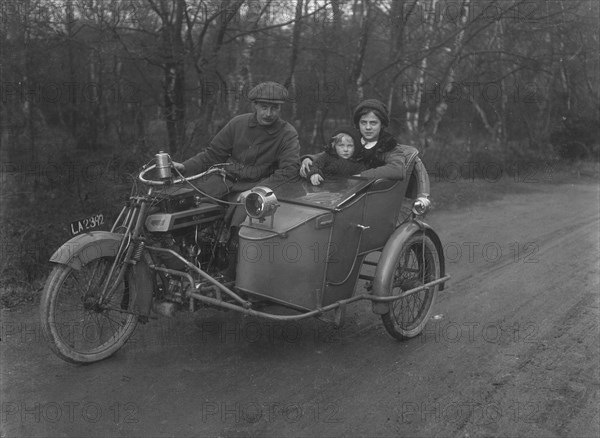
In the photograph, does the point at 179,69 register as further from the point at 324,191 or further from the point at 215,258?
the point at 324,191

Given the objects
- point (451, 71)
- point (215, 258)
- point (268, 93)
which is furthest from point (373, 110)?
point (451, 71)

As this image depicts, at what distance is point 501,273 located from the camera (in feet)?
20.7

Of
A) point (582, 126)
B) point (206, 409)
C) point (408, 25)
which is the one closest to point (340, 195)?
point (206, 409)

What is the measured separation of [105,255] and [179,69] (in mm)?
5215

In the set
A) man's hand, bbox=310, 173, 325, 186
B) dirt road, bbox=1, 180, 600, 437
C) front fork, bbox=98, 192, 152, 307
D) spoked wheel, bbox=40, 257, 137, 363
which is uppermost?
man's hand, bbox=310, 173, 325, 186

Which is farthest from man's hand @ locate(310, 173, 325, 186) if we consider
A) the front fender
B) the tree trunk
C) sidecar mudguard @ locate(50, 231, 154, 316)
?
the tree trunk

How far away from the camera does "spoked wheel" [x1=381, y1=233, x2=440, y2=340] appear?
15.3ft

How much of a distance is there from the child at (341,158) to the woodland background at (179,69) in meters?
2.87

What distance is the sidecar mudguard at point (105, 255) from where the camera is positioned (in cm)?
381

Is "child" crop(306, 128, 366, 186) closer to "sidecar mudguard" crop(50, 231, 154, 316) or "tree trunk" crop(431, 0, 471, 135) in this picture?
"sidecar mudguard" crop(50, 231, 154, 316)

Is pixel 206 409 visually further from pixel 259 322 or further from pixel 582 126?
pixel 582 126

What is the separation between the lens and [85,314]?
413 cm

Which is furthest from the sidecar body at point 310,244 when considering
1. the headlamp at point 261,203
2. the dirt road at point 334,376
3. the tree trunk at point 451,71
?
the tree trunk at point 451,71

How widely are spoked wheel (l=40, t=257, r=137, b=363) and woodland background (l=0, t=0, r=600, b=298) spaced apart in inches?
64.7
